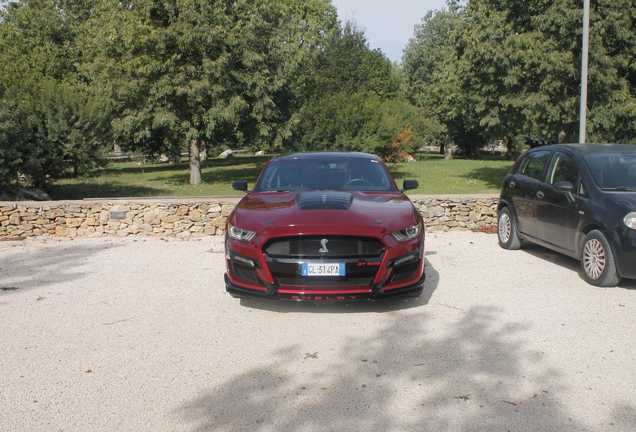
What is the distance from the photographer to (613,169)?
7.41m

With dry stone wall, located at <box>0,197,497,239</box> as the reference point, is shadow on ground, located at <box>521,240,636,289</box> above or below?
below

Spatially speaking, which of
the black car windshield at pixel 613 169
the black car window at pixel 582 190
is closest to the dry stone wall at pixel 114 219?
the black car window at pixel 582 190

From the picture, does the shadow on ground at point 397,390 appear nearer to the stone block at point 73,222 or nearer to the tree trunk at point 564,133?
the stone block at point 73,222

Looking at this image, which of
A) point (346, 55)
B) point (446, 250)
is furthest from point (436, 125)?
point (446, 250)

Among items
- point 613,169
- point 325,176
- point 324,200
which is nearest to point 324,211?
point 324,200

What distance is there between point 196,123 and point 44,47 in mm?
21856

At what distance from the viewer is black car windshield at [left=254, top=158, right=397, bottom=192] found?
6984 millimetres

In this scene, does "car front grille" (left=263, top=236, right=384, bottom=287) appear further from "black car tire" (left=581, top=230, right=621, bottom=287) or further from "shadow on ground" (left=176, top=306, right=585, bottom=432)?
"black car tire" (left=581, top=230, right=621, bottom=287)

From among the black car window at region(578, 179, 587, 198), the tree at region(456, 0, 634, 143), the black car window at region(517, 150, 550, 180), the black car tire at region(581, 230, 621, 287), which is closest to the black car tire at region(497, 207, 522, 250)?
the black car window at region(517, 150, 550, 180)

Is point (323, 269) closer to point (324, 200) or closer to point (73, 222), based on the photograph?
point (324, 200)

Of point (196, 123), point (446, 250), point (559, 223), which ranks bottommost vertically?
point (446, 250)

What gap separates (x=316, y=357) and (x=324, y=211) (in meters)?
1.63

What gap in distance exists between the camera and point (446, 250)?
9.48 metres

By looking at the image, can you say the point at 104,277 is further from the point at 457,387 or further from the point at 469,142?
the point at 469,142
